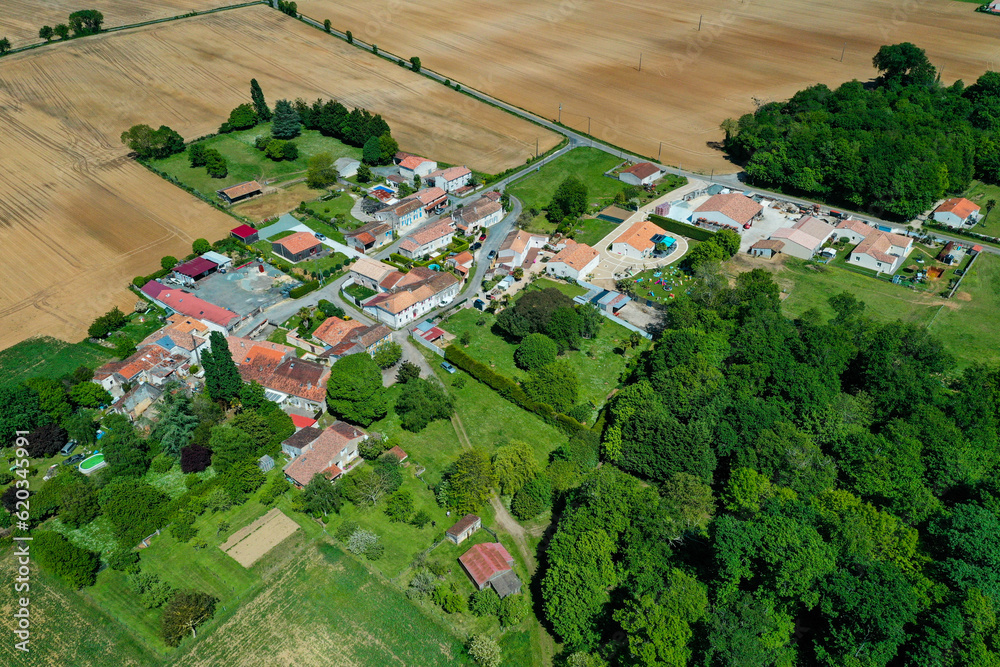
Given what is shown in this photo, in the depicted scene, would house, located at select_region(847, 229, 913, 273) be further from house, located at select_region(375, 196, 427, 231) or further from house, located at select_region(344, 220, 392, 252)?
house, located at select_region(344, 220, 392, 252)

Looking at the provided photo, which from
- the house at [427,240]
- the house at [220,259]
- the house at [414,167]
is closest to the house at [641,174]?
the house at [414,167]

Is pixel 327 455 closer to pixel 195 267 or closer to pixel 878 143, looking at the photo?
pixel 195 267

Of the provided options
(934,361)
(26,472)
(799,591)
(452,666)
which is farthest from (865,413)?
(26,472)

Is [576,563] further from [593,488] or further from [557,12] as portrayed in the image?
[557,12]

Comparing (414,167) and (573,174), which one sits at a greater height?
(414,167)

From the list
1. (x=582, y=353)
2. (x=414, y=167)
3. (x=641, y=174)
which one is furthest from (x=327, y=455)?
(x=641, y=174)

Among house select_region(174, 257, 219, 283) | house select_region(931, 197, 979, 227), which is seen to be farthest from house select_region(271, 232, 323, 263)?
house select_region(931, 197, 979, 227)
